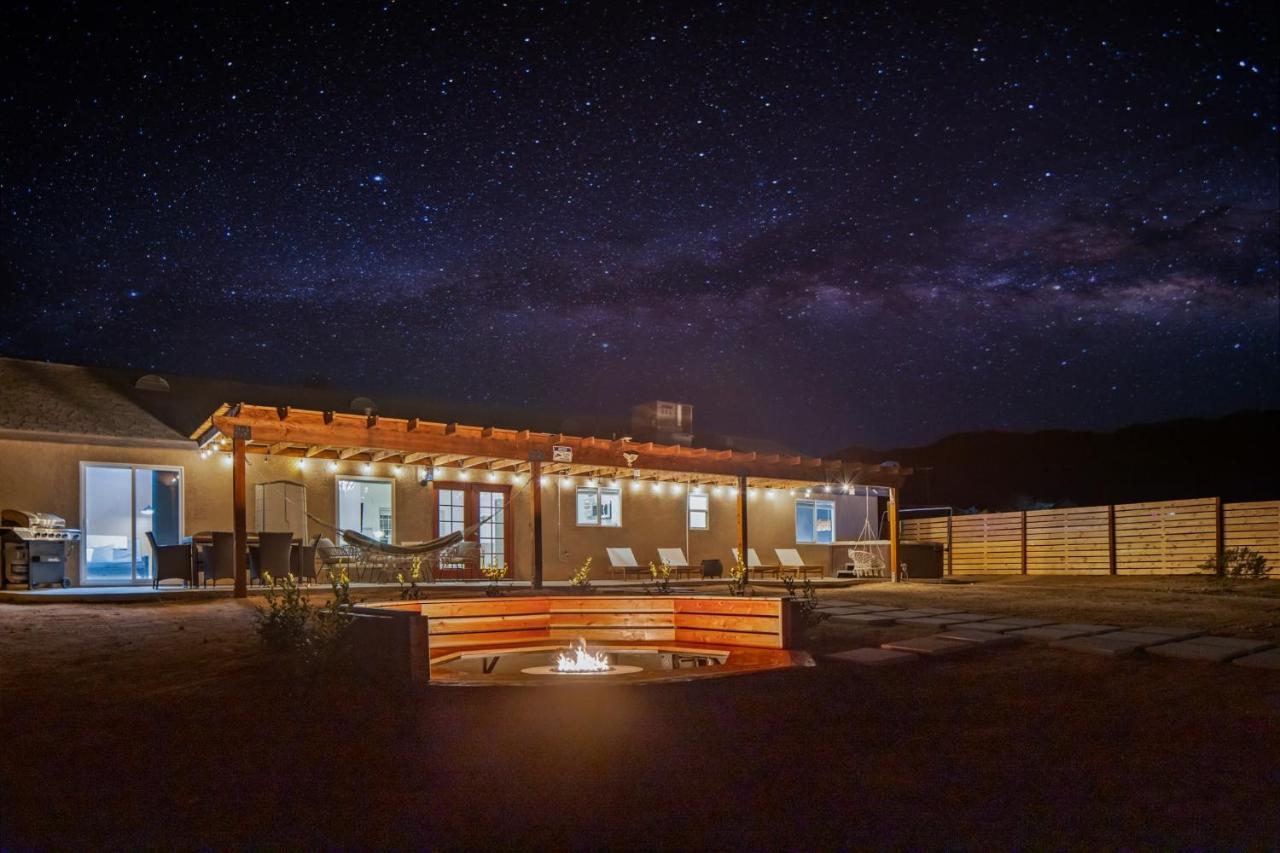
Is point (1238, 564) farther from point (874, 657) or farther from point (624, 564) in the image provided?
point (874, 657)

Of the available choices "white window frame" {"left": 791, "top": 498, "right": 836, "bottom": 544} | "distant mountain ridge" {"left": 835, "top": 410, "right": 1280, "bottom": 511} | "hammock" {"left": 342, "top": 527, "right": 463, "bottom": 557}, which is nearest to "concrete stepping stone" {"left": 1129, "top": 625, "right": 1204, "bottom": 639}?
"hammock" {"left": 342, "top": 527, "right": 463, "bottom": 557}

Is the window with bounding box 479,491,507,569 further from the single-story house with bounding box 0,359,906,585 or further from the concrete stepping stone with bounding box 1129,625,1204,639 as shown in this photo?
the concrete stepping stone with bounding box 1129,625,1204,639

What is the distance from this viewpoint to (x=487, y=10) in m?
9.34

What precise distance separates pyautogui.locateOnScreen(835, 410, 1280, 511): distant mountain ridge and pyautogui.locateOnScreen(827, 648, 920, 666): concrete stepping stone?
3040 cm

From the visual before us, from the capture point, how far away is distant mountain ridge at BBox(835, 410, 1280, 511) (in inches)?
1652

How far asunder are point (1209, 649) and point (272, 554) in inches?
364

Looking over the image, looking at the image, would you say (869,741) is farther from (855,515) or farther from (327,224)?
(855,515)

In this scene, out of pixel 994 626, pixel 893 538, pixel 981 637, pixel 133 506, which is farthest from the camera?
pixel 893 538

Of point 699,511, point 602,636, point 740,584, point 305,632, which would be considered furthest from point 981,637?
point 699,511

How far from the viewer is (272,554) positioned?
1071 cm

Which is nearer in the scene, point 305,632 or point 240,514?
point 305,632

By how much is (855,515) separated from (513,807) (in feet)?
58.6

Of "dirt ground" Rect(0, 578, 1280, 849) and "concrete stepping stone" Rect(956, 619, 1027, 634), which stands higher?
"dirt ground" Rect(0, 578, 1280, 849)

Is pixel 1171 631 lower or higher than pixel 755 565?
higher
